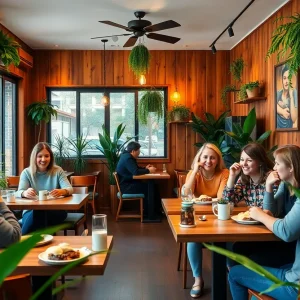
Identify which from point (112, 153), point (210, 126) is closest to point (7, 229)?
point (112, 153)

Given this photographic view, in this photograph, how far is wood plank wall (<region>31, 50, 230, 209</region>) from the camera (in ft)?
23.6

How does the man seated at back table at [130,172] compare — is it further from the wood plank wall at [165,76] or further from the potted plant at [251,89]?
the potted plant at [251,89]

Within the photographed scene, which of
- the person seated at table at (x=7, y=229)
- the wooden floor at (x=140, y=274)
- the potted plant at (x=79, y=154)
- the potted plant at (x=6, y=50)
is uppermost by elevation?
the potted plant at (x=6, y=50)

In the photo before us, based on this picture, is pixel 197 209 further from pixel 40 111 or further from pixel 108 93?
pixel 108 93

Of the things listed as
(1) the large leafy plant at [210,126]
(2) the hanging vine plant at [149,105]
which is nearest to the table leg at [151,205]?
(1) the large leafy plant at [210,126]

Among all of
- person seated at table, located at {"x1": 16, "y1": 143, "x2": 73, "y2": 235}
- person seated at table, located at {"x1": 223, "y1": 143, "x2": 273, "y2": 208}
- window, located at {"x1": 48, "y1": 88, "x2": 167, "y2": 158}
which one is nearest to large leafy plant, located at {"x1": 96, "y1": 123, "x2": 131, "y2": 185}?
window, located at {"x1": 48, "y1": 88, "x2": 167, "y2": 158}

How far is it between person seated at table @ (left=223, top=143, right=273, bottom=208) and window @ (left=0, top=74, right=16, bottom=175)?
13.1ft

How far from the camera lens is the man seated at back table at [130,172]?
6.14 m

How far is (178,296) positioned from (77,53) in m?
5.18

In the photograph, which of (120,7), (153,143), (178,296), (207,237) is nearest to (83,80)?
(153,143)

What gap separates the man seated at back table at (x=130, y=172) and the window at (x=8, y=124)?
70.6 inches

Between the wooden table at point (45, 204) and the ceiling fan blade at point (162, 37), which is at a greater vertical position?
the ceiling fan blade at point (162, 37)

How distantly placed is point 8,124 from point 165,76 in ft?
9.53

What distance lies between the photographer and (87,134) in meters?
7.37
